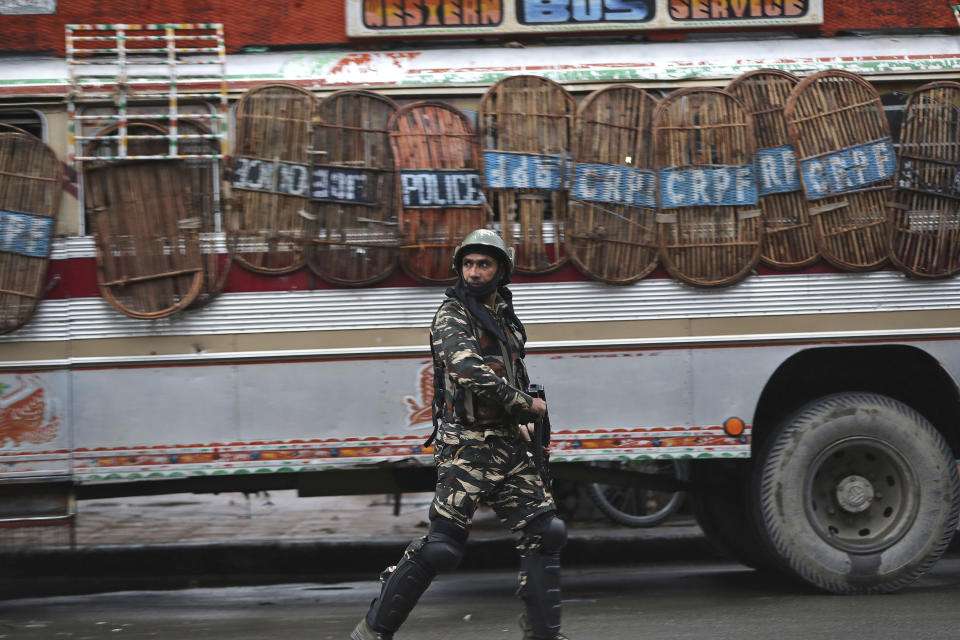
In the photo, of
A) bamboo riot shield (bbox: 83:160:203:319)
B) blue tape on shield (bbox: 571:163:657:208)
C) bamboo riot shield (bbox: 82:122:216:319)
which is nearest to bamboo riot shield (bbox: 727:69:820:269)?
blue tape on shield (bbox: 571:163:657:208)

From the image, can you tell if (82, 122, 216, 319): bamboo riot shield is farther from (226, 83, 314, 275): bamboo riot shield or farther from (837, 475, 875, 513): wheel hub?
(837, 475, 875, 513): wheel hub

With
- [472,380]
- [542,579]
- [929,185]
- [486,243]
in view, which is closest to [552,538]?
[542,579]

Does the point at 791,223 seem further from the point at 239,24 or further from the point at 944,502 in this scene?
the point at 239,24

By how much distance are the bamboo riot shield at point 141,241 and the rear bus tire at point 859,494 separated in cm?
347

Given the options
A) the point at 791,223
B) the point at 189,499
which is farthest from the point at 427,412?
the point at 189,499

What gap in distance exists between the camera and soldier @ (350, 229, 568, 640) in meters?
4.89

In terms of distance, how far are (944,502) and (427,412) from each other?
3037mm

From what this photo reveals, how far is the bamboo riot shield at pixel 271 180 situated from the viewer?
6.38 m

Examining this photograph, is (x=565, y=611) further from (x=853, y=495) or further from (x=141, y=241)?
(x=141, y=241)

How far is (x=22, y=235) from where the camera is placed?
20.5 feet

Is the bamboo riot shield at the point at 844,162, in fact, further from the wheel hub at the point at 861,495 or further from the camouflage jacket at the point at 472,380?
the camouflage jacket at the point at 472,380

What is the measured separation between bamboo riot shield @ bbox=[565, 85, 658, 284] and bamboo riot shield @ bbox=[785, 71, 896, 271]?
886mm

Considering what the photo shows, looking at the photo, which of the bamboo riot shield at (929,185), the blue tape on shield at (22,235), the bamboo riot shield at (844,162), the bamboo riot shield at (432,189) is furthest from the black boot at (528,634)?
the blue tape on shield at (22,235)

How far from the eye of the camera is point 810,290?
6.62 meters
